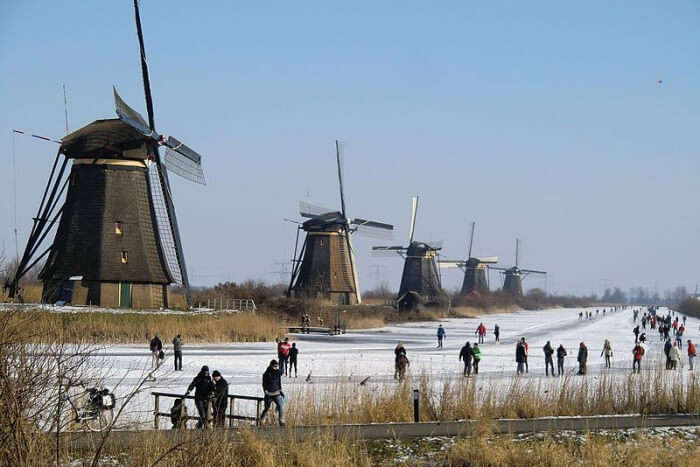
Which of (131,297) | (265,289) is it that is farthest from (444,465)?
(265,289)

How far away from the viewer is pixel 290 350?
25.6 m

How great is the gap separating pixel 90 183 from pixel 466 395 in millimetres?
26867

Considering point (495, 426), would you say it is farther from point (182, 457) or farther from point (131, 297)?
point (131, 297)

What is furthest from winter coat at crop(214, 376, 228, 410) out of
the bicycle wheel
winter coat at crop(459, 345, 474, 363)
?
winter coat at crop(459, 345, 474, 363)

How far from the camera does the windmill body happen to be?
129 ft

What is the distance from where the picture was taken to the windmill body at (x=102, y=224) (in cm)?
3919

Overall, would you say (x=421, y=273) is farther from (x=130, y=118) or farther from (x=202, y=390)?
(x=202, y=390)

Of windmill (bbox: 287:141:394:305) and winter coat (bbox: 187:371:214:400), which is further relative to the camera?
windmill (bbox: 287:141:394:305)

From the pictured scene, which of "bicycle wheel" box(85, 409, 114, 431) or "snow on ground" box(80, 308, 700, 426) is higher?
"bicycle wheel" box(85, 409, 114, 431)

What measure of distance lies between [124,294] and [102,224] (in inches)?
128

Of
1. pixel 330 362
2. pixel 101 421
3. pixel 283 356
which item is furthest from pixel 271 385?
pixel 330 362

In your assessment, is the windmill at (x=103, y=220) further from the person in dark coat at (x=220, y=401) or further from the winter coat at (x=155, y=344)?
the person in dark coat at (x=220, y=401)

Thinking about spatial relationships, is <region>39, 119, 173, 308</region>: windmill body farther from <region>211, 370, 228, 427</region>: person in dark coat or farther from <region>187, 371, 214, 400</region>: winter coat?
<region>187, 371, 214, 400</region>: winter coat

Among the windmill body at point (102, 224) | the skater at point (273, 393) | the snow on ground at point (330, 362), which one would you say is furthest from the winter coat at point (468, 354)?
the windmill body at point (102, 224)
